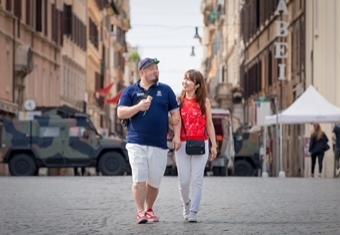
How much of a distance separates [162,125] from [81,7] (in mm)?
59181

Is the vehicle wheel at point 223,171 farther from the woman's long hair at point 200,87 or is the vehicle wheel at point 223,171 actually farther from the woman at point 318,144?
the woman's long hair at point 200,87

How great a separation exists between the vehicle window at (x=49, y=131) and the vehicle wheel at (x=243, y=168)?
27.6 ft

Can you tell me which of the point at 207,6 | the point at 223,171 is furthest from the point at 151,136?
the point at 207,6

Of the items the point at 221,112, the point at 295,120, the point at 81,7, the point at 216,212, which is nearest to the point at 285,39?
the point at 221,112

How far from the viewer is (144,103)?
13.1 meters

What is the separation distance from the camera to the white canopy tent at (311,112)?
119ft

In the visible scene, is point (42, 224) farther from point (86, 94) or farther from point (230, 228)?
point (86, 94)

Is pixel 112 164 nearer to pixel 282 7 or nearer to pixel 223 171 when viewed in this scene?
pixel 223 171

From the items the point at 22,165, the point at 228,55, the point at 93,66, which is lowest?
the point at 22,165

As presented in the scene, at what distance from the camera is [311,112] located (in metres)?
36.6

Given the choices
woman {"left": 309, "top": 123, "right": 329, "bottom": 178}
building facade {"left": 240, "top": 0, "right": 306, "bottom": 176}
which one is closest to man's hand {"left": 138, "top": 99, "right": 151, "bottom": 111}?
woman {"left": 309, "top": 123, "right": 329, "bottom": 178}

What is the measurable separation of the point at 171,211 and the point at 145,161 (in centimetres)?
295

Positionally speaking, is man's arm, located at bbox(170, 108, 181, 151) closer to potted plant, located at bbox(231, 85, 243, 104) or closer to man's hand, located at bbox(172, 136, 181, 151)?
man's hand, located at bbox(172, 136, 181, 151)

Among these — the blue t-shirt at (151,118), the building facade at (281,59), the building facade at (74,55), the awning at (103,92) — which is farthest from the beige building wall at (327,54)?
the awning at (103,92)
